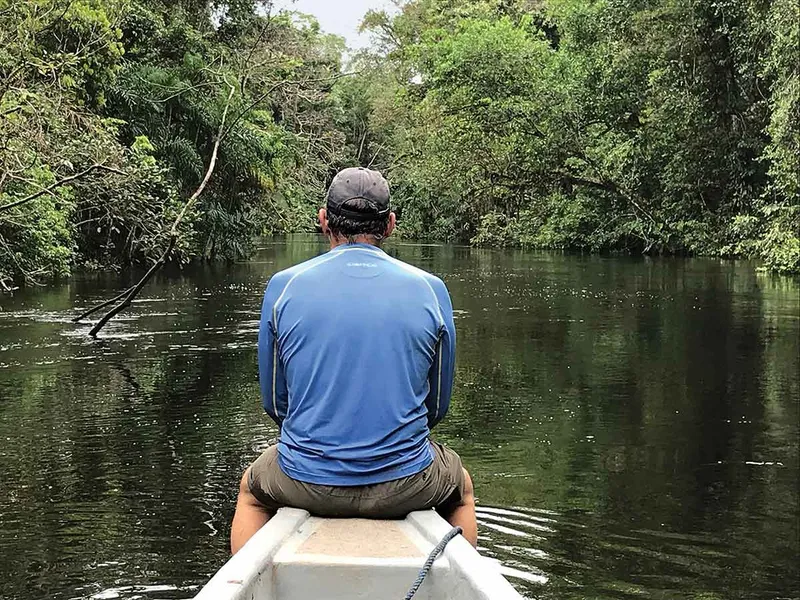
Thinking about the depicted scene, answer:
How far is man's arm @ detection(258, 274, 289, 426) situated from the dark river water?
2.34 metres

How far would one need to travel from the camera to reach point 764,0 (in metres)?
24.2

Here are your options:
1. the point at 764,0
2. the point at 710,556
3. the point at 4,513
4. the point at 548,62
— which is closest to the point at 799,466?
the point at 710,556

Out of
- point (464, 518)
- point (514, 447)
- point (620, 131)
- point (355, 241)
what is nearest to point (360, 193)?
point (355, 241)

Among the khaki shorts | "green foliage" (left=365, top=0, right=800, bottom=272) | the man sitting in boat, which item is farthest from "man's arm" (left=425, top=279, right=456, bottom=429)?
"green foliage" (left=365, top=0, right=800, bottom=272)

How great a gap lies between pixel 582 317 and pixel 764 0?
1117cm

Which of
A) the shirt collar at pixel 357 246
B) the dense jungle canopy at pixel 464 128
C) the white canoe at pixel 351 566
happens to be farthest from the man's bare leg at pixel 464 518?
the dense jungle canopy at pixel 464 128

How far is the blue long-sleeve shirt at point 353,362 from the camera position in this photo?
3.19 metres

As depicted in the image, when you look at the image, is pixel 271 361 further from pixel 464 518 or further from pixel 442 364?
pixel 464 518

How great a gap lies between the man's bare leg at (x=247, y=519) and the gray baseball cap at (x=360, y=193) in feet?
3.03

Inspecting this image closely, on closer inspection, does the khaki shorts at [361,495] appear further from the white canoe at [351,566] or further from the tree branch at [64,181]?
the tree branch at [64,181]

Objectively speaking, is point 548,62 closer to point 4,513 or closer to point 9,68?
point 9,68

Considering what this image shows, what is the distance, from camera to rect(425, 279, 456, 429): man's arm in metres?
3.38

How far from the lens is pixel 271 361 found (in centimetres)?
340

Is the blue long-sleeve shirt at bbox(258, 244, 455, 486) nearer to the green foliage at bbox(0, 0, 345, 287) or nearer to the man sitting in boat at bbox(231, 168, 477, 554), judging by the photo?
the man sitting in boat at bbox(231, 168, 477, 554)
